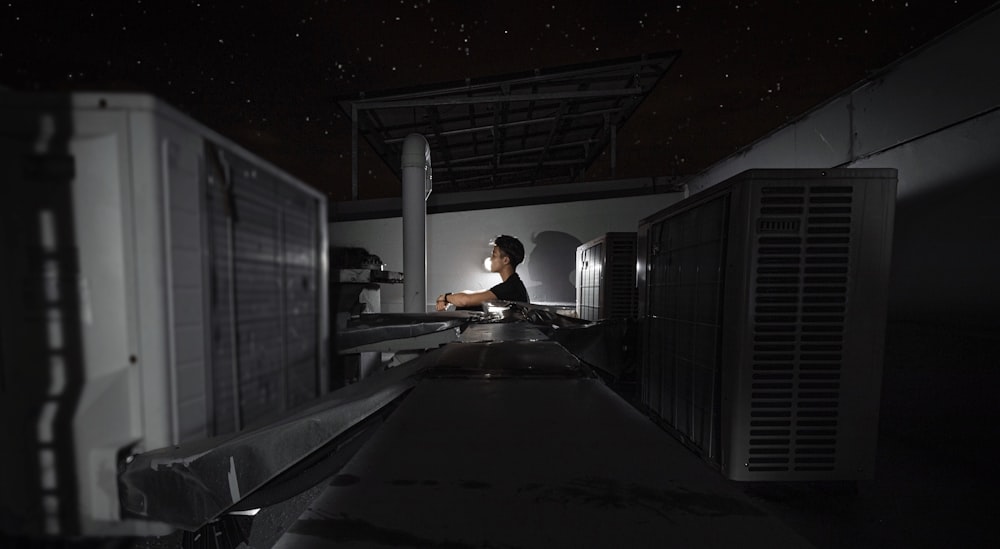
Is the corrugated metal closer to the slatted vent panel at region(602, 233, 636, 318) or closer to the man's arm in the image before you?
the man's arm

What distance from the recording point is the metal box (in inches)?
11.2

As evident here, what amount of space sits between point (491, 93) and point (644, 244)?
3.00 m

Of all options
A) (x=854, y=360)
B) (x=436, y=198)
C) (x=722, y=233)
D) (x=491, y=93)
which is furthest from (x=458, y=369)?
(x=491, y=93)

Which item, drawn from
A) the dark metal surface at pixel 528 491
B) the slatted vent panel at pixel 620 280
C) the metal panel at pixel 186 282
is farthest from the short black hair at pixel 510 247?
the metal panel at pixel 186 282

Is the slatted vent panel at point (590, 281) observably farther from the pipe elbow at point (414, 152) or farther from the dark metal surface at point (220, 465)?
the dark metal surface at point (220, 465)

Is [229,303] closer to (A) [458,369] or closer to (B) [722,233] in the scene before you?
(A) [458,369]

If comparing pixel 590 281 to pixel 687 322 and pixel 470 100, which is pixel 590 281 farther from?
pixel 470 100

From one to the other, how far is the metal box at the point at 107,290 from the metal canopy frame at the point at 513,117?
11.6ft

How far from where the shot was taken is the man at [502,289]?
286 cm

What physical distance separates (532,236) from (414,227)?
66.0 inches

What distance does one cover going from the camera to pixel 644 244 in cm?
195

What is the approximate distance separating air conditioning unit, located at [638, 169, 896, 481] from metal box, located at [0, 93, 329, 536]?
1391mm

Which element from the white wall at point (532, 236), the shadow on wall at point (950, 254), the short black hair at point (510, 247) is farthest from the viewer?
the white wall at point (532, 236)

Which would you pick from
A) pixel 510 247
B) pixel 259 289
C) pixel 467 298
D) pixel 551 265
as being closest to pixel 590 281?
pixel 510 247
